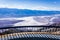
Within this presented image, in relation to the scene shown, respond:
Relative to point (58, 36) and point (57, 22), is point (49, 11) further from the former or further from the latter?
point (58, 36)

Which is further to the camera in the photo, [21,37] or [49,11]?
[49,11]

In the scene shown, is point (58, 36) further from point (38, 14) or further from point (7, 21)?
point (7, 21)

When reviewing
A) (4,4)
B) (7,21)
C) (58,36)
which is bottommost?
(58,36)

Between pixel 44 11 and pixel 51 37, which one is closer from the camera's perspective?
pixel 51 37

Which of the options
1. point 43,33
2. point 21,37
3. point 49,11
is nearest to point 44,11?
point 49,11

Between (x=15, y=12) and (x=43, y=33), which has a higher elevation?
(x=15, y=12)

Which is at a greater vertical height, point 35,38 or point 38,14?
point 38,14

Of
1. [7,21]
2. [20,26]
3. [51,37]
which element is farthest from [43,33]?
[7,21]

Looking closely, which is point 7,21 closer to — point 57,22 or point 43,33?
point 43,33
